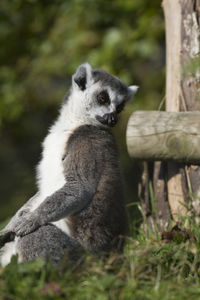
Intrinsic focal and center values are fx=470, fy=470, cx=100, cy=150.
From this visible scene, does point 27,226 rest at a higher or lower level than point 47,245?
higher

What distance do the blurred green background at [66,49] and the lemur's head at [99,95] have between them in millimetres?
2959

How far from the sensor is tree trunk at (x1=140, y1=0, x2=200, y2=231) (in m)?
4.60

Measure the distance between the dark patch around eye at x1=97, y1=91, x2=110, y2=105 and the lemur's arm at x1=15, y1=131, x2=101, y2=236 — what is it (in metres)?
0.51

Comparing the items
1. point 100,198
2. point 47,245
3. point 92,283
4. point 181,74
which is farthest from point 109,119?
point 92,283

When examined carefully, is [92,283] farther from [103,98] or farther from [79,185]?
[103,98]

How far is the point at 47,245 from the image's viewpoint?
3545mm

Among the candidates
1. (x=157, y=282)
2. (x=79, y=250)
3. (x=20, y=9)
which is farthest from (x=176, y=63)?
(x=20, y=9)

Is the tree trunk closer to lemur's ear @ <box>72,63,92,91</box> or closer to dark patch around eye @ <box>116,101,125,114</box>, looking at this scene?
dark patch around eye @ <box>116,101,125,114</box>

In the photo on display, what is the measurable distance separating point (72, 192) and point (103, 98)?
1050mm

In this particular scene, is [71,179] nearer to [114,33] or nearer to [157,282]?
[157,282]

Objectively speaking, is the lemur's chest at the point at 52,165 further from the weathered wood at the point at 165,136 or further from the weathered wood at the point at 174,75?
the weathered wood at the point at 174,75

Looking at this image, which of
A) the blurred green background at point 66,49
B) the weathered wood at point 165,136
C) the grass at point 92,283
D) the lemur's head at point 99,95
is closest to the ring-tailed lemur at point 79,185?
the lemur's head at point 99,95

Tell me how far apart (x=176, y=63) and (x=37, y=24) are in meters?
4.62

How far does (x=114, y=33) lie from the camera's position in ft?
25.0
